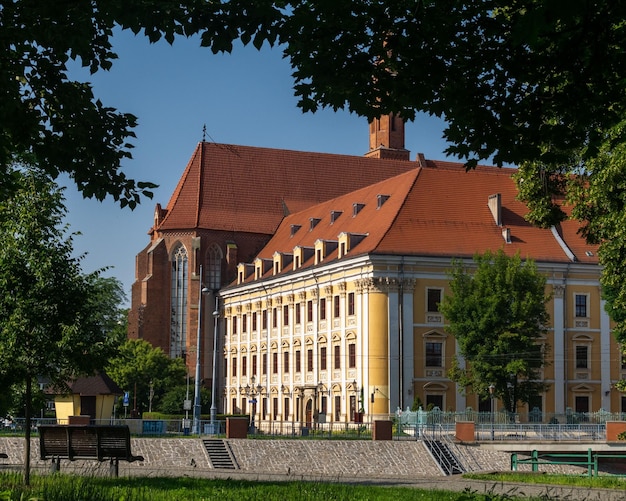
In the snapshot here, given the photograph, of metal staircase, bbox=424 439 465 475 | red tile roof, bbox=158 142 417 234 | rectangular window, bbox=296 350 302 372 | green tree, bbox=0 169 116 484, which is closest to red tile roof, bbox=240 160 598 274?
rectangular window, bbox=296 350 302 372

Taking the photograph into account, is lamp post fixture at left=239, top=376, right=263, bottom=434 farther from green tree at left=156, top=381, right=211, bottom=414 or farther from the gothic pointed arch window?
the gothic pointed arch window

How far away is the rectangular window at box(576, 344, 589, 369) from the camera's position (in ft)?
226

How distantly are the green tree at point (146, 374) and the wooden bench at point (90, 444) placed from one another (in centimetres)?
5614

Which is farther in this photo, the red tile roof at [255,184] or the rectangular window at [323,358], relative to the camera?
the red tile roof at [255,184]

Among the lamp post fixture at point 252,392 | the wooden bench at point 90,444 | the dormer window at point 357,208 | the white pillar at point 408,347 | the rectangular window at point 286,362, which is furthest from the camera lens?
the lamp post fixture at point 252,392

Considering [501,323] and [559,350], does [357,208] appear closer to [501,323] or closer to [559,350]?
[559,350]

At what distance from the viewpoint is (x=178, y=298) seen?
89188mm

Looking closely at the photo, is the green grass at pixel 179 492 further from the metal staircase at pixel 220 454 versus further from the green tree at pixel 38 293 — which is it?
the metal staircase at pixel 220 454

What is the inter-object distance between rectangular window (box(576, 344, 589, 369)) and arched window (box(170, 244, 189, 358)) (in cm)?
3190

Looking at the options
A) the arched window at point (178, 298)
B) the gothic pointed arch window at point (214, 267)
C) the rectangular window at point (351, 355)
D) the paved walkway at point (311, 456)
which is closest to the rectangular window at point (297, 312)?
the rectangular window at point (351, 355)

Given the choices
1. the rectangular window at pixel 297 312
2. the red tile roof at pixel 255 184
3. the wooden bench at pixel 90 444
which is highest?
the red tile roof at pixel 255 184

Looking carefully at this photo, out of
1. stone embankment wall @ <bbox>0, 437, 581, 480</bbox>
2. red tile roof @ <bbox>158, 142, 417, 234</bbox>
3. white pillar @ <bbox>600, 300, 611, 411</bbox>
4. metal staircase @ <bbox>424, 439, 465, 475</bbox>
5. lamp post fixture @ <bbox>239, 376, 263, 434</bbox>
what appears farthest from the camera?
red tile roof @ <bbox>158, 142, 417, 234</bbox>

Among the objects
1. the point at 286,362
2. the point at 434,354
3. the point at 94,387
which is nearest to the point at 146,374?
the point at 286,362

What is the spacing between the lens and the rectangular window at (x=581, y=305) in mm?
69812
